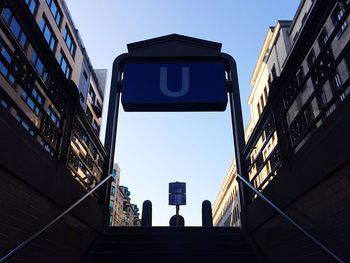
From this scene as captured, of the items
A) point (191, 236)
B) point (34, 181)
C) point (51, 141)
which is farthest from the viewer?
point (191, 236)

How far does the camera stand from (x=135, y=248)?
5223 mm

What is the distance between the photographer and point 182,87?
25.4 ft

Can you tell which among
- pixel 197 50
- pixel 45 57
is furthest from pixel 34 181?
pixel 197 50

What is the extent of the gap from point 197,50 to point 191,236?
14.9 ft

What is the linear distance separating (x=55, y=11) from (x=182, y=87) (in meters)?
27.6

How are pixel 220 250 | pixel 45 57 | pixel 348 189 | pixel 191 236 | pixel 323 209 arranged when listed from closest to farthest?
pixel 348 189 < pixel 323 209 < pixel 45 57 < pixel 220 250 < pixel 191 236

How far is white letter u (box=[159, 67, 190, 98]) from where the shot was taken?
7695 mm

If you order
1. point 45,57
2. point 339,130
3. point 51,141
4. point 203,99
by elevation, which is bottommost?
point 339,130

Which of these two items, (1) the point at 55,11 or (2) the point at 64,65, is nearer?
(1) the point at 55,11

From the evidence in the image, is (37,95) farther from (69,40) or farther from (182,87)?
(182,87)

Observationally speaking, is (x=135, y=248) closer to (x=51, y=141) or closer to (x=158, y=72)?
(x=51, y=141)

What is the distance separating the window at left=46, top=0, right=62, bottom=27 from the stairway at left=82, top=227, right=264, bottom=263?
28.1 m

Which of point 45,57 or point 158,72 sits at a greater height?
point 158,72

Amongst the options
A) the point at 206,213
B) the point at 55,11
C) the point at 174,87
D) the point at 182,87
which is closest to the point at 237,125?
the point at 182,87
